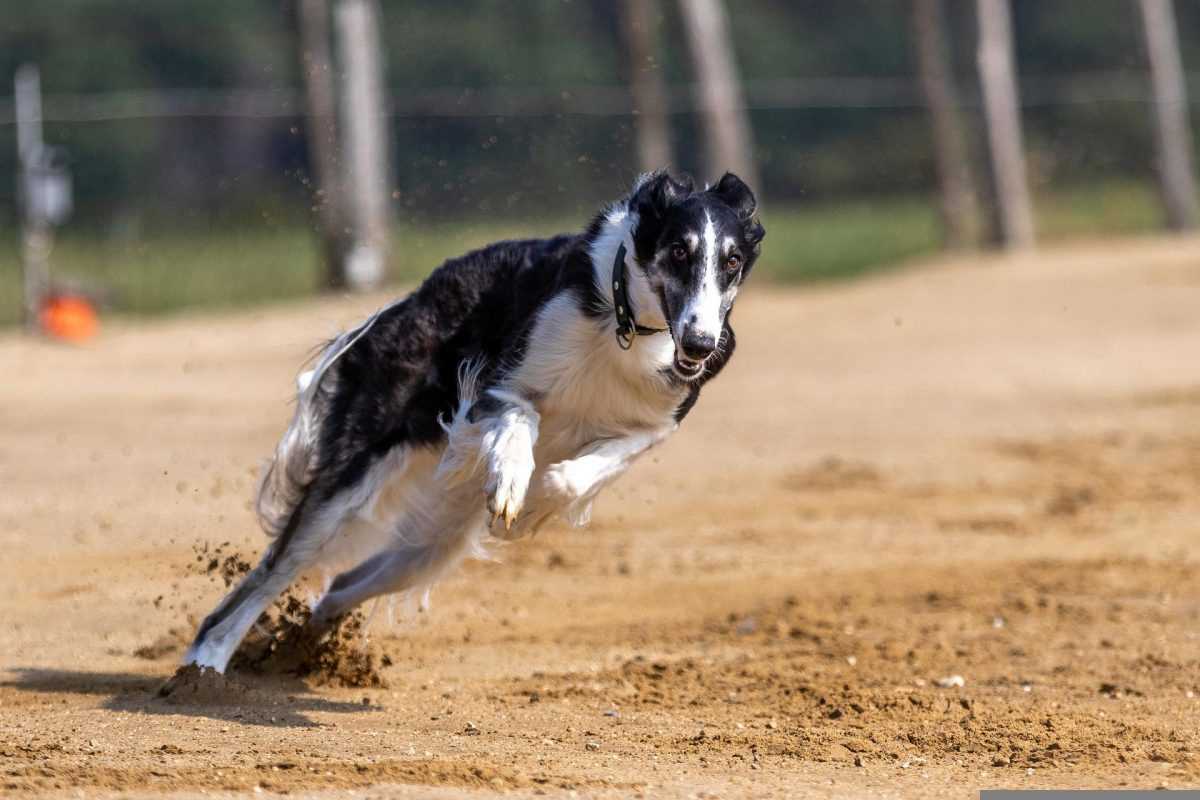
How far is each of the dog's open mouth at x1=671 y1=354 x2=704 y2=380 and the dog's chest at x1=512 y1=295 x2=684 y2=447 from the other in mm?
190

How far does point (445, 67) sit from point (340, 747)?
921 inches

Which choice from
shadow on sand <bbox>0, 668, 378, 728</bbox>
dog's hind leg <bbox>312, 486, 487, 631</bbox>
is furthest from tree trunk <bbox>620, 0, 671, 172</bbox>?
shadow on sand <bbox>0, 668, 378, 728</bbox>

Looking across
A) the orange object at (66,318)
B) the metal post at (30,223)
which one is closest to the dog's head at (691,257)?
the orange object at (66,318)

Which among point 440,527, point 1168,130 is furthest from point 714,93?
point 440,527

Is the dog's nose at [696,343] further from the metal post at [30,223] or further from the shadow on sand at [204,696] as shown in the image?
the metal post at [30,223]

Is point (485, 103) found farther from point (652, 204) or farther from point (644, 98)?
point (652, 204)

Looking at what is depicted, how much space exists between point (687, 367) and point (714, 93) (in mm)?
13778

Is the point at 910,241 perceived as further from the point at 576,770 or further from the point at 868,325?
the point at 576,770

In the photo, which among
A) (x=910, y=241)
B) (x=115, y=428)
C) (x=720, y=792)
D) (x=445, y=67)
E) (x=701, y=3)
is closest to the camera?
(x=720, y=792)

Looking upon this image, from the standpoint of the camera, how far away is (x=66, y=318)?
15297mm

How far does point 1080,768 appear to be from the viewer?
500 centimetres

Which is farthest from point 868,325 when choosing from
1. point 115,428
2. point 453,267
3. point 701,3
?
point 453,267

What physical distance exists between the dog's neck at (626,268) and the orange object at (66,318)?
34.2 ft

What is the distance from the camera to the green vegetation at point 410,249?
17.6 metres
